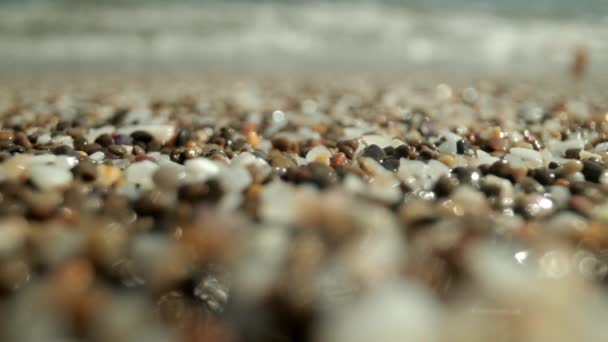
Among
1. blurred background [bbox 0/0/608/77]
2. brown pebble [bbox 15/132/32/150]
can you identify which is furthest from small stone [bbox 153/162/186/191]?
blurred background [bbox 0/0/608/77]

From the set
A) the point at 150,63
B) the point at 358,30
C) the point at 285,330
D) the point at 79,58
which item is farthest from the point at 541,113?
the point at 79,58

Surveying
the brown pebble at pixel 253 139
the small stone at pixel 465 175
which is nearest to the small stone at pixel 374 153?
the small stone at pixel 465 175

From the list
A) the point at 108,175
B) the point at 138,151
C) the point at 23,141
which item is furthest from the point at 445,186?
the point at 23,141

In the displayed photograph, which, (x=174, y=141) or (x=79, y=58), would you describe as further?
(x=79, y=58)

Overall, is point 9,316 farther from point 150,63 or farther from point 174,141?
point 150,63

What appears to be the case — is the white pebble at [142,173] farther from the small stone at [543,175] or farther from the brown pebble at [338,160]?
the small stone at [543,175]

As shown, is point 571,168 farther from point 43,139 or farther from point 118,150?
point 43,139

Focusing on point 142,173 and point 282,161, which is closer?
point 142,173
